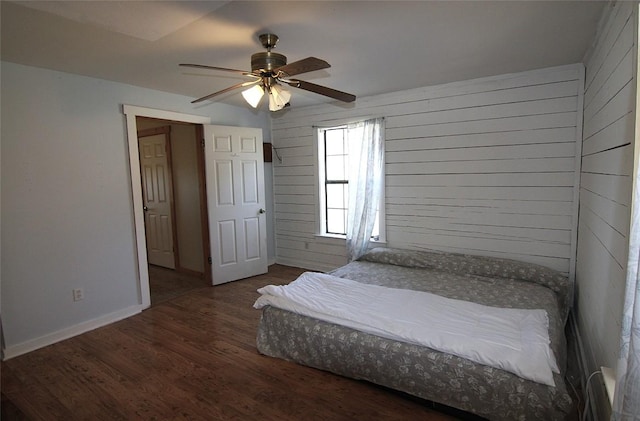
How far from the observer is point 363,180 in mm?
4203

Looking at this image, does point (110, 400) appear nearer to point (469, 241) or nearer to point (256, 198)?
point (256, 198)

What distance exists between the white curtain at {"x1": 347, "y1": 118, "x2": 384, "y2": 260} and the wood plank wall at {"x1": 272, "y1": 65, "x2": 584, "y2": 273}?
136 millimetres

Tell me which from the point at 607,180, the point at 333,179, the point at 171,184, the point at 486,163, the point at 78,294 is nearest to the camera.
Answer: the point at 607,180

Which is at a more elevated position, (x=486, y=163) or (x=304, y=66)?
(x=304, y=66)

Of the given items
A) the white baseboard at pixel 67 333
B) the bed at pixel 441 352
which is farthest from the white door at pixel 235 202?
the bed at pixel 441 352

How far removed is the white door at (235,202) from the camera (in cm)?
426

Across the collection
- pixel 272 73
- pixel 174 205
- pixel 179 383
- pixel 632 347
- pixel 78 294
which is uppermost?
pixel 272 73

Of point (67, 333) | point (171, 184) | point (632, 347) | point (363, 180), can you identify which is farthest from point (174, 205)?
point (632, 347)

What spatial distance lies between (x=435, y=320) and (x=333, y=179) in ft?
9.38

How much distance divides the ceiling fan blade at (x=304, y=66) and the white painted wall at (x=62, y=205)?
6.83ft

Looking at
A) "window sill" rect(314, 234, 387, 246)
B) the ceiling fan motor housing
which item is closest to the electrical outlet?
the ceiling fan motor housing

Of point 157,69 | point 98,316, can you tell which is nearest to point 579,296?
point 157,69

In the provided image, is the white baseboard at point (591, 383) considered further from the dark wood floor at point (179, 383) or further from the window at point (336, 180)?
the window at point (336, 180)

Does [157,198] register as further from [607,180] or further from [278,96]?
[607,180]
